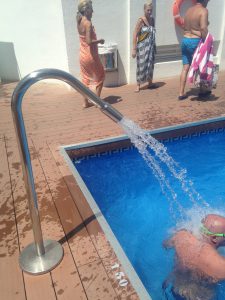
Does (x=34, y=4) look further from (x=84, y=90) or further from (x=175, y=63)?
(x=84, y=90)

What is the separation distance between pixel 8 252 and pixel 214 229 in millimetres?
1734

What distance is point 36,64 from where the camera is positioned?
7.25m

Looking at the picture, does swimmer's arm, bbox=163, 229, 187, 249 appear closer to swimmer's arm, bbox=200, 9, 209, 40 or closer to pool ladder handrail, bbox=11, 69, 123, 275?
pool ladder handrail, bbox=11, 69, 123, 275

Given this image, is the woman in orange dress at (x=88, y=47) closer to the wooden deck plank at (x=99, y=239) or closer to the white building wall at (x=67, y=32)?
the white building wall at (x=67, y=32)

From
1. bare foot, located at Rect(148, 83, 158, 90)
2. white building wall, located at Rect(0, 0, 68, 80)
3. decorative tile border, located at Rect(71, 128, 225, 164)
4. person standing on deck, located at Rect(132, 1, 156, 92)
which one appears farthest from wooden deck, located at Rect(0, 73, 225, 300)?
white building wall, located at Rect(0, 0, 68, 80)

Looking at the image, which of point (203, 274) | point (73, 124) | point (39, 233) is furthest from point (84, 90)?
point (73, 124)

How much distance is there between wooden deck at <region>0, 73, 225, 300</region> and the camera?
2.14 metres

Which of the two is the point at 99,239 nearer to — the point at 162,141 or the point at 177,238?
the point at 177,238

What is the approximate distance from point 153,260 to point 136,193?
1.08m

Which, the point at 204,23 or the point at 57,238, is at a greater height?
the point at 204,23

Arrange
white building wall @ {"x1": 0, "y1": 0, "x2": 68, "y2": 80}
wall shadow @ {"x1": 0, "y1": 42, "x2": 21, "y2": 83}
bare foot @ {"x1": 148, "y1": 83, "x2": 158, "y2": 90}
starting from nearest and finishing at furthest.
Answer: white building wall @ {"x1": 0, "y1": 0, "x2": 68, "y2": 80}
bare foot @ {"x1": 148, "y1": 83, "x2": 158, "y2": 90}
wall shadow @ {"x1": 0, "y1": 42, "x2": 21, "y2": 83}

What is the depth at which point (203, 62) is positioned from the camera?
18.1 ft

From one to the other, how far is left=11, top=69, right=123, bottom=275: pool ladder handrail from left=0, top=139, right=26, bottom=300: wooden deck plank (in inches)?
3.5

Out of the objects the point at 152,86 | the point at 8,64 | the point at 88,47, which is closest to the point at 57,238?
the point at 88,47
